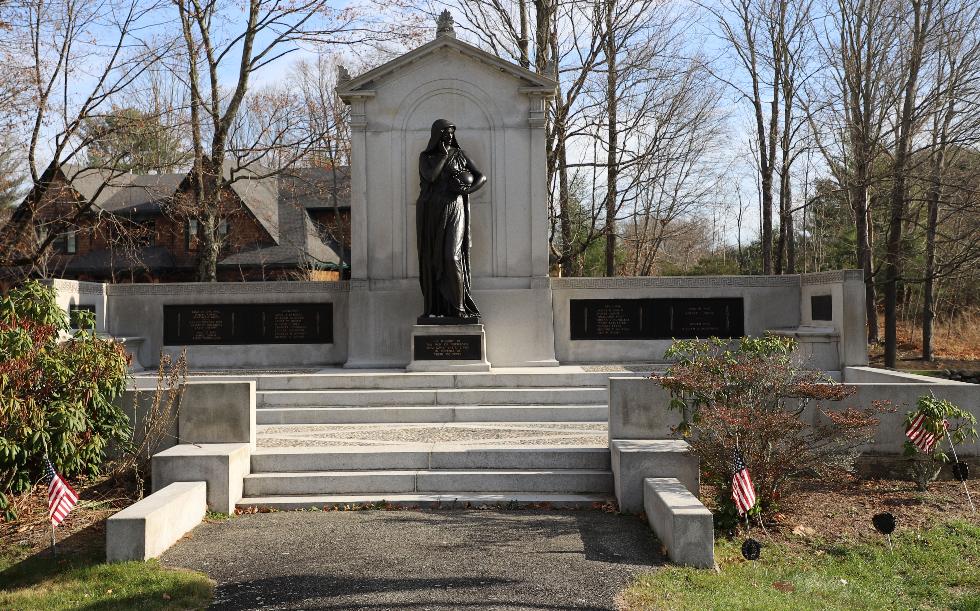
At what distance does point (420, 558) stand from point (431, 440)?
3.09 metres

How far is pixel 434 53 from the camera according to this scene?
14508 millimetres

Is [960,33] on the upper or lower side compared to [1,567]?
upper

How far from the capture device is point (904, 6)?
21922 millimetres

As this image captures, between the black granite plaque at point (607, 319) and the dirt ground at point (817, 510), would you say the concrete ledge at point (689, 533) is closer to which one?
the dirt ground at point (817, 510)

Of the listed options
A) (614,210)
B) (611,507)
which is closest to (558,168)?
(614,210)

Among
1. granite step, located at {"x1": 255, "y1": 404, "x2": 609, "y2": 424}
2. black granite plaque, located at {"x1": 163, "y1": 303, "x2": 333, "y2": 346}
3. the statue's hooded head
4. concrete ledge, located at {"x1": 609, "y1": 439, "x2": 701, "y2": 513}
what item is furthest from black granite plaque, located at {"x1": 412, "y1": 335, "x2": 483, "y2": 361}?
concrete ledge, located at {"x1": 609, "y1": 439, "x2": 701, "y2": 513}

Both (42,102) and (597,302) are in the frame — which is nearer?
(597,302)

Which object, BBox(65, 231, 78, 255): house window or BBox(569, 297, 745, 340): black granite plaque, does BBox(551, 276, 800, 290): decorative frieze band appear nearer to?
BBox(569, 297, 745, 340): black granite plaque

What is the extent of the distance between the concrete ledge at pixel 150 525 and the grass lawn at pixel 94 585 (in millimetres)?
125

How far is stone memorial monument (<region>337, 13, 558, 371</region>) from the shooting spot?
14.3 m

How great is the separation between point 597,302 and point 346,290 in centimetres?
460

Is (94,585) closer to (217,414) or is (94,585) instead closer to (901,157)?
(217,414)

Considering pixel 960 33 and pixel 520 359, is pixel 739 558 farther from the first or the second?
pixel 960 33

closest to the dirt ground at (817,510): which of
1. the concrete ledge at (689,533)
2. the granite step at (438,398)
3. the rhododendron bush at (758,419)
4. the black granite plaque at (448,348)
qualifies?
the rhododendron bush at (758,419)
